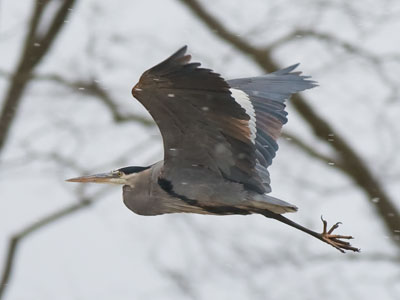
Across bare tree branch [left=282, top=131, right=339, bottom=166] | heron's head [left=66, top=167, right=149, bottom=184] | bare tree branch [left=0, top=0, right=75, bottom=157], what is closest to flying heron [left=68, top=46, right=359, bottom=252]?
heron's head [left=66, top=167, right=149, bottom=184]

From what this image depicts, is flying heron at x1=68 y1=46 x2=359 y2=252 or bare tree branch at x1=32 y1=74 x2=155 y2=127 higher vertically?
flying heron at x1=68 y1=46 x2=359 y2=252

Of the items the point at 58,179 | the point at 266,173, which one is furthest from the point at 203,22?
→ the point at 266,173

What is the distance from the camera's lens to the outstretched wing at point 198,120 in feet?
10.4

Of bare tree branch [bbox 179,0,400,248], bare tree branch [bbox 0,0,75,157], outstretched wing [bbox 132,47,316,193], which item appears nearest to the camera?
outstretched wing [bbox 132,47,316,193]

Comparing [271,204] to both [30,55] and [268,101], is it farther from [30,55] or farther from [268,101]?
[30,55]

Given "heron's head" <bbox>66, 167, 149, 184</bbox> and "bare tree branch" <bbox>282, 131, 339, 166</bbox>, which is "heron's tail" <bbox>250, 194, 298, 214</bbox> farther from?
"bare tree branch" <bbox>282, 131, 339, 166</bbox>

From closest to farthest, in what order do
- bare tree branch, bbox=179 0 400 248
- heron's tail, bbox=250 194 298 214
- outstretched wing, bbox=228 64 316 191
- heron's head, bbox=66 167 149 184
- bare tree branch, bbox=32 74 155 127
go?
1. heron's tail, bbox=250 194 298 214
2. heron's head, bbox=66 167 149 184
3. outstretched wing, bbox=228 64 316 191
4. bare tree branch, bbox=32 74 155 127
5. bare tree branch, bbox=179 0 400 248

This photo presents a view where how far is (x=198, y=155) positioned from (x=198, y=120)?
0.13 metres

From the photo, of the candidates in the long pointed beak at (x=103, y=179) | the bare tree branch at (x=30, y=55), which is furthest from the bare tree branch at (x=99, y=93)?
the long pointed beak at (x=103, y=179)

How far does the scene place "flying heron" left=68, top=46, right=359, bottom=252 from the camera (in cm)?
321

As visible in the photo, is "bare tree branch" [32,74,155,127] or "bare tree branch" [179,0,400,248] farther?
"bare tree branch" [179,0,400,248]

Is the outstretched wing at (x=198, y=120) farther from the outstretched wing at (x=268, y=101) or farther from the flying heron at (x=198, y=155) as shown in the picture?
the outstretched wing at (x=268, y=101)

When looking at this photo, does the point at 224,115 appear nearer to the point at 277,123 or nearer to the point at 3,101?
the point at 277,123

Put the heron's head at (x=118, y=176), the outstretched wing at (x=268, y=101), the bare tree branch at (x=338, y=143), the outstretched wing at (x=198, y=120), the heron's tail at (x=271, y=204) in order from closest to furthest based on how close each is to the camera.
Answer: the outstretched wing at (x=198, y=120), the heron's tail at (x=271, y=204), the heron's head at (x=118, y=176), the outstretched wing at (x=268, y=101), the bare tree branch at (x=338, y=143)
